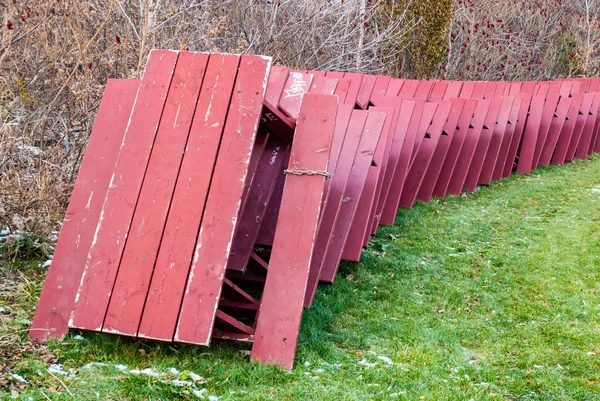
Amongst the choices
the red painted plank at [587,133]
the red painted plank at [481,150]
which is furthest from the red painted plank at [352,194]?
the red painted plank at [587,133]

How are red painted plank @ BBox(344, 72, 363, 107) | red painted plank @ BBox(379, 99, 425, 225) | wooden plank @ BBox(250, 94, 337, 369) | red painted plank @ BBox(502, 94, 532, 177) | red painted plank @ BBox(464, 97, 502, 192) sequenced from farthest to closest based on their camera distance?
red painted plank @ BBox(502, 94, 532, 177), red painted plank @ BBox(464, 97, 502, 192), red painted plank @ BBox(379, 99, 425, 225), red painted plank @ BBox(344, 72, 363, 107), wooden plank @ BBox(250, 94, 337, 369)

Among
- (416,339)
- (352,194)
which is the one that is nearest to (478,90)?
(352,194)

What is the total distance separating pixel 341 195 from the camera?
5.97 meters

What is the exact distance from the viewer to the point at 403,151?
8.29m

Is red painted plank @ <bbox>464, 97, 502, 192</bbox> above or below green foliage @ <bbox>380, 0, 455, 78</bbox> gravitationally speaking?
below

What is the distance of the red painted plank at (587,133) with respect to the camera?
13.0 m

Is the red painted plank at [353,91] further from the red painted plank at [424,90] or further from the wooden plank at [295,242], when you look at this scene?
the red painted plank at [424,90]

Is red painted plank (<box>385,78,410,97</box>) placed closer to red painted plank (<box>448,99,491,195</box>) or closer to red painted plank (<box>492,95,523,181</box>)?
red painted plank (<box>448,99,491,195</box>)

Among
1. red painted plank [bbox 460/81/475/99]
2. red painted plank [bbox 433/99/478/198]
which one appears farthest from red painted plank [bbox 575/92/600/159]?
red painted plank [bbox 433/99/478/198]

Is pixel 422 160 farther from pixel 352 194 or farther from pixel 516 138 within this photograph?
pixel 516 138

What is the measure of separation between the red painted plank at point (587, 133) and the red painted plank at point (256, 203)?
358 inches

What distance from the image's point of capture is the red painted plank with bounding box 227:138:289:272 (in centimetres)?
518

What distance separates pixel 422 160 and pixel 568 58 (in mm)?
15964

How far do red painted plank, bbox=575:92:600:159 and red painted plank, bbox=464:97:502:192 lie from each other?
357 cm
